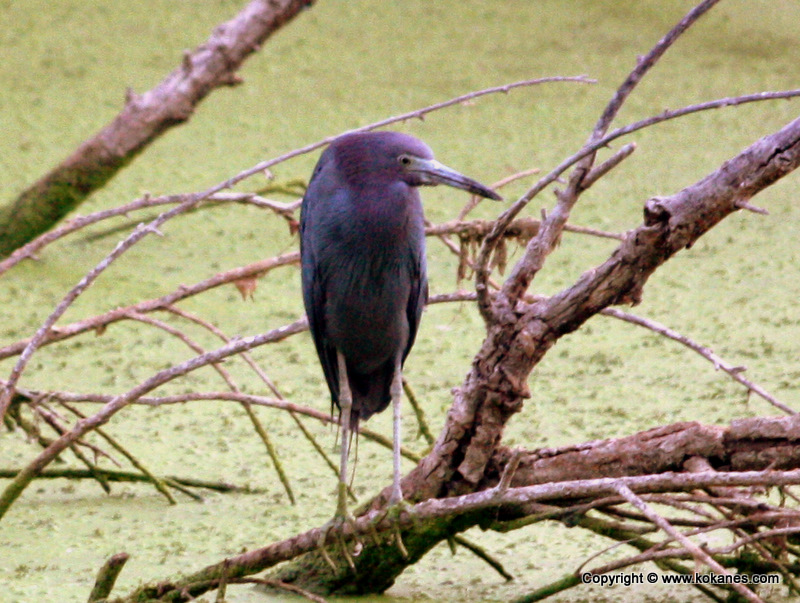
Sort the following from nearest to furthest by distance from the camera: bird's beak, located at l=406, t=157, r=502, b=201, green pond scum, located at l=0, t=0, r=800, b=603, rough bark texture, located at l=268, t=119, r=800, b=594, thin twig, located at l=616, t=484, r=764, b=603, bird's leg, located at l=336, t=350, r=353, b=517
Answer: thin twig, located at l=616, t=484, r=764, b=603, rough bark texture, located at l=268, t=119, r=800, b=594, bird's beak, located at l=406, t=157, r=502, b=201, bird's leg, located at l=336, t=350, r=353, b=517, green pond scum, located at l=0, t=0, r=800, b=603

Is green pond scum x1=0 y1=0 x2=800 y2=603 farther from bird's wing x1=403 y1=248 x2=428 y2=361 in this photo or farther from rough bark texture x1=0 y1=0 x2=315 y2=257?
bird's wing x1=403 y1=248 x2=428 y2=361

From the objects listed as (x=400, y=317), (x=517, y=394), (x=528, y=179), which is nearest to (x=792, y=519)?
(x=517, y=394)

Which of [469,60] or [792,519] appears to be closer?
[792,519]

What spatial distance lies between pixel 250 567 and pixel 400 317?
1.34 ft

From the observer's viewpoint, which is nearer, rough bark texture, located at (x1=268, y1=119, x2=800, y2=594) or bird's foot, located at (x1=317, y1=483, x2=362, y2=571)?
rough bark texture, located at (x1=268, y1=119, x2=800, y2=594)

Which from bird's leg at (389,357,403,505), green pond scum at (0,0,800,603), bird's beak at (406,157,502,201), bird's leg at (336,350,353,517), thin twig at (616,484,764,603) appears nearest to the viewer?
thin twig at (616,484,764,603)

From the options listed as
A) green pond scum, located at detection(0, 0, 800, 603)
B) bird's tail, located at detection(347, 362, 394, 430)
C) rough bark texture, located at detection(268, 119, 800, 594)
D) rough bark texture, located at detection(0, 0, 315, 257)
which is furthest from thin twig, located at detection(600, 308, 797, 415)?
rough bark texture, located at detection(0, 0, 315, 257)

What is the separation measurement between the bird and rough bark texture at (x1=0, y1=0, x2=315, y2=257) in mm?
990

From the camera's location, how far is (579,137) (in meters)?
3.99

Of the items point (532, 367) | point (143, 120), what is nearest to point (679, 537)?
point (532, 367)

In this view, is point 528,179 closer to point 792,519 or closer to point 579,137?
point 579,137

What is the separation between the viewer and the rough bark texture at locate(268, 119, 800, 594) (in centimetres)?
134

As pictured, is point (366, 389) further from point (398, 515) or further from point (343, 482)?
point (398, 515)

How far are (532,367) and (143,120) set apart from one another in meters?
1.57
